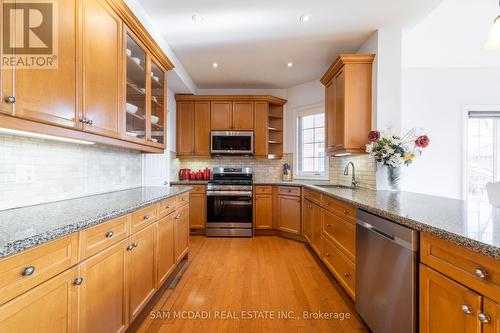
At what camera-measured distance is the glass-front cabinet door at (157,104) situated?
2.59 meters

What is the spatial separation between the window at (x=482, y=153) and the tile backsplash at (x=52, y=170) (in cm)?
457

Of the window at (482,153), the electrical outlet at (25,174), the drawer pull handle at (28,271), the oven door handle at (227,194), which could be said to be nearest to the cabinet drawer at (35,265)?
the drawer pull handle at (28,271)

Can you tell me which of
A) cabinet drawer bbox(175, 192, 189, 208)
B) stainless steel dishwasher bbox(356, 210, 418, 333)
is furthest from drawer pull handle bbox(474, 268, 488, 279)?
cabinet drawer bbox(175, 192, 189, 208)

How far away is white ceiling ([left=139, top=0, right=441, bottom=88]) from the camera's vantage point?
2.34m

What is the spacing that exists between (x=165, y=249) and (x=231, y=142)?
2.55m

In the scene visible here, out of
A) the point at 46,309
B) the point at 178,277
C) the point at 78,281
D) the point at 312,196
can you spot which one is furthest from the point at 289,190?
the point at 46,309

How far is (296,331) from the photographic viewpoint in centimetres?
177

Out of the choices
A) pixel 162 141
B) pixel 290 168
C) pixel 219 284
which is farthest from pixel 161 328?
pixel 290 168

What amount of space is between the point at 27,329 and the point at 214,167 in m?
3.89

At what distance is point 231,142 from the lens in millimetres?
4441

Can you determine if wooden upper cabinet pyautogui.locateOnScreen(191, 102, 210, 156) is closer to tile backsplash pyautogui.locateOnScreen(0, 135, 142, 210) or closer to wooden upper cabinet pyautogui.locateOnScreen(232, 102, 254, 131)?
wooden upper cabinet pyautogui.locateOnScreen(232, 102, 254, 131)

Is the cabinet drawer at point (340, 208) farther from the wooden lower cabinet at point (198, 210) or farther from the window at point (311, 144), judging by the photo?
the wooden lower cabinet at point (198, 210)

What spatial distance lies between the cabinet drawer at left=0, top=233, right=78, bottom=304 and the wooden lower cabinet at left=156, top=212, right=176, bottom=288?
101 centimetres

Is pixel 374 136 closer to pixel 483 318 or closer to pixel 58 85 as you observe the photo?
pixel 483 318
